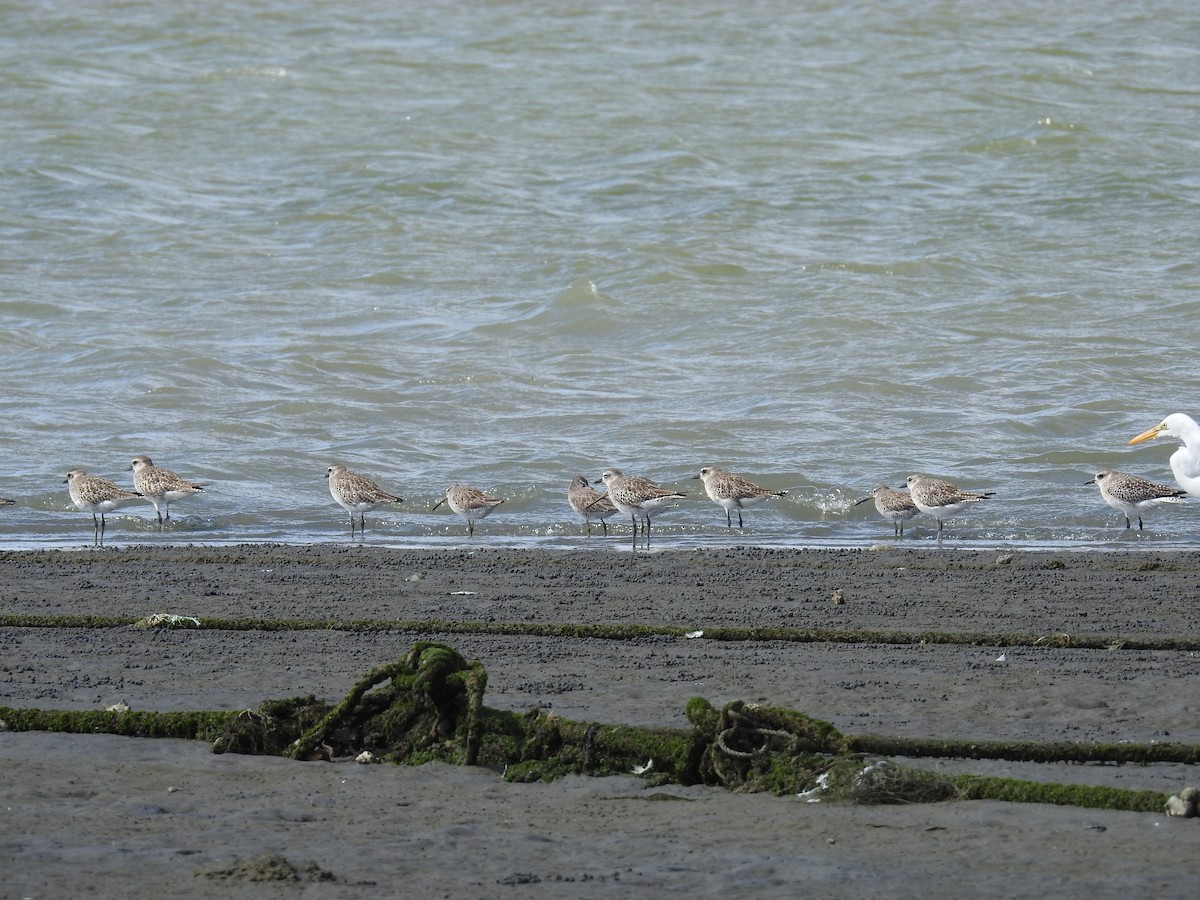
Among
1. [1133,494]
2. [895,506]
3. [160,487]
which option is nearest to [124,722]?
[160,487]

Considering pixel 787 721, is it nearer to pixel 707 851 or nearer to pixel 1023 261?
pixel 707 851

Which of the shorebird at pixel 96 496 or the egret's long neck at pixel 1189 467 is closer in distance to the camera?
the egret's long neck at pixel 1189 467

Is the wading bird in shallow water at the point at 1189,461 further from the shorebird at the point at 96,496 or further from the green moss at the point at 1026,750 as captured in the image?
the shorebird at the point at 96,496

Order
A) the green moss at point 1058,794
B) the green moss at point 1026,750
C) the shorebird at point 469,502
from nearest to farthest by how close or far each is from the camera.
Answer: the green moss at point 1058,794, the green moss at point 1026,750, the shorebird at point 469,502

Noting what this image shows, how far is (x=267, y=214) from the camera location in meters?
24.1

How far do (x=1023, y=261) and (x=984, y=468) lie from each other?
26.6 ft

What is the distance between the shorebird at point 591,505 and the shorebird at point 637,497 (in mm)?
95

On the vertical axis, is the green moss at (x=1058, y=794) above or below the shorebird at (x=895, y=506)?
below

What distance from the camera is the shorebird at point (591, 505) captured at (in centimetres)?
1251

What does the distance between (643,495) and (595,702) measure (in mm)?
5511

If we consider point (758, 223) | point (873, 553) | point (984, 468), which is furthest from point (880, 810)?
point (758, 223)

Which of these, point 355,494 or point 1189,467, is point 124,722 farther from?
point 1189,467

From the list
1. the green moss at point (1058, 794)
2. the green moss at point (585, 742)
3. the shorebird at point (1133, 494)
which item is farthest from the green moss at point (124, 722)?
the shorebird at point (1133, 494)

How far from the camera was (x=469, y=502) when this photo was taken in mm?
12453
